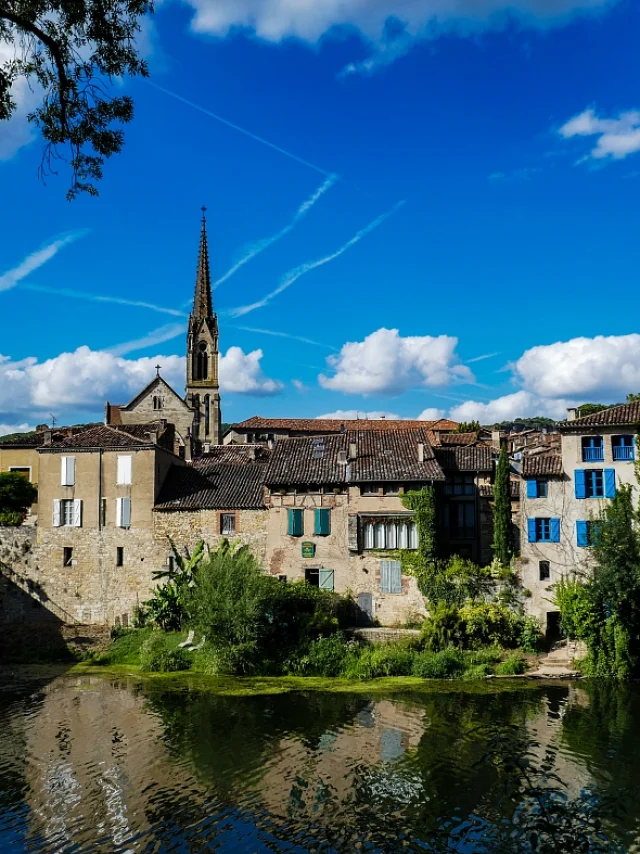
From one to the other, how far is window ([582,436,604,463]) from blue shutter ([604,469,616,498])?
2.40ft

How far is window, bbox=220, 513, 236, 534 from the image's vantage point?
3700 cm

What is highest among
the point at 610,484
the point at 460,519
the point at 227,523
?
the point at 610,484

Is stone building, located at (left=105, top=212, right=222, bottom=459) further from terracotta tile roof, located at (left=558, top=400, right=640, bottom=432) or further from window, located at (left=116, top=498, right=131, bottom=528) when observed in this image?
terracotta tile roof, located at (left=558, top=400, right=640, bottom=432)

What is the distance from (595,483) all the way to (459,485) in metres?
7.38

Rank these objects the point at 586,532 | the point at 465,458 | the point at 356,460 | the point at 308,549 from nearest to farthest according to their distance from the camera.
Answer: the point at 586,532, the point at 308,549, the point at 356,460, the point at 465,458

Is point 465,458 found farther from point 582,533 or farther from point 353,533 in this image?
point 353,533

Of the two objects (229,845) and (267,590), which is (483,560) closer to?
(267,590)

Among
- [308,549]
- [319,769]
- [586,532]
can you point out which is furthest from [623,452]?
[319,769]

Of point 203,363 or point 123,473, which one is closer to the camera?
point 123,473

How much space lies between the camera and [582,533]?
33469 millimetres

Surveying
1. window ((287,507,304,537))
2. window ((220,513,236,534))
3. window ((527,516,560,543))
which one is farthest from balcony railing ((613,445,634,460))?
window ((220,513,236,534))

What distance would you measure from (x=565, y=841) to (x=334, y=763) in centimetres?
814

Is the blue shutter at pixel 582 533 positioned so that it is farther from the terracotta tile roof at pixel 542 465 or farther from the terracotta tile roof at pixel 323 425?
the terracotta tile roof at pixel 323 425

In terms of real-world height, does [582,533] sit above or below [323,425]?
below
